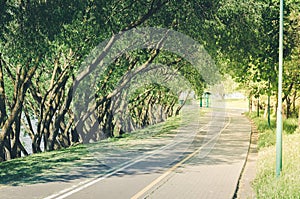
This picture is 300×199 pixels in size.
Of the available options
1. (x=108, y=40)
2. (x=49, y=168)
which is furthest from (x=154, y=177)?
(x=108, y=40)

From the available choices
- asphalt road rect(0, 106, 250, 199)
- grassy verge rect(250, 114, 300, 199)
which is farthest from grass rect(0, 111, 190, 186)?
grassy verge rect(250, 114, 300, 199)

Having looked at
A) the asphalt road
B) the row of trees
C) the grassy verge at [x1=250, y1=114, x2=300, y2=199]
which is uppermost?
the row of trees

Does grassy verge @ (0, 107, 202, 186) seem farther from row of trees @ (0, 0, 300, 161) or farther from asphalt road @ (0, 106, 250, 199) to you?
row of trees @ (0, 0, 300, 161)

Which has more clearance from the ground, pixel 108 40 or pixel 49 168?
pixel 108 40

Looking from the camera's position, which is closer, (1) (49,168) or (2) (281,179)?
(2) (281,179)

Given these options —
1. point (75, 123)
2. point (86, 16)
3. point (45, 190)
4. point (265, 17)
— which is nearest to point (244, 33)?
point (265, 17)

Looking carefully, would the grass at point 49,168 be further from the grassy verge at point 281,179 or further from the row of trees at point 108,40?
the grassy verge at point 281,179

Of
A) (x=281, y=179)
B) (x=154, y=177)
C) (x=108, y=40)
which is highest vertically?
(x=108, y=40)

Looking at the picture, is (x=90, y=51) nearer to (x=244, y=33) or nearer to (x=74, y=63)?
(x=74, y=63)

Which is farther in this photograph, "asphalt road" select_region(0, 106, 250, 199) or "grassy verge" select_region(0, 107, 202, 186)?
"grassy verge" select_region(0, 107, 202, 186)

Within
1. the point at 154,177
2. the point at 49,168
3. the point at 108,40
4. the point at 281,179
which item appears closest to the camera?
the point at 281,179

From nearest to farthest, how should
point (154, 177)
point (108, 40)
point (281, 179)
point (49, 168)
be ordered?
point (281, 179) < point (154, 177) < point (49, 168) < point (108, 40)

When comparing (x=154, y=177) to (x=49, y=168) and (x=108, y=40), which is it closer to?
(x=49, y=168)

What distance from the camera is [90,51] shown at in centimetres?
2114
